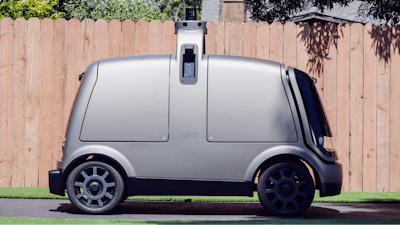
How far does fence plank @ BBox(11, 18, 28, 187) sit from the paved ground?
0.81m

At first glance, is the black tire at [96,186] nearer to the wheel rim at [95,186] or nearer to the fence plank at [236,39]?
the wheel rim at [95,186]

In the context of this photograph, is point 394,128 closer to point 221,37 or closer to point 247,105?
point 221,37

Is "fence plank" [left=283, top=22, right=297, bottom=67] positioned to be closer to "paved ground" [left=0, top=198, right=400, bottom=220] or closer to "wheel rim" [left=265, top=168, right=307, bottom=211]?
"paved ground" [left=0, top=198, right=400, bottom=220]

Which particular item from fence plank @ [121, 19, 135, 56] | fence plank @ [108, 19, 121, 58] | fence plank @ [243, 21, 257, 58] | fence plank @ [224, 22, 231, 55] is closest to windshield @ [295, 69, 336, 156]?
fence plank @ [243, 21, 257, 58]

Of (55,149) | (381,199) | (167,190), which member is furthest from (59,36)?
(381,199)

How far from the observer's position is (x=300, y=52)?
7.19 m

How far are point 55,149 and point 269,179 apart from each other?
343 centimetres

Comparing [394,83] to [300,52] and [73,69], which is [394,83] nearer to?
[300,52]

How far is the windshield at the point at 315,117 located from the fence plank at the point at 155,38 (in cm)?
248

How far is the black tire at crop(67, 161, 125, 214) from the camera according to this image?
531cm

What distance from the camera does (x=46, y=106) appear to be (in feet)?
23.3

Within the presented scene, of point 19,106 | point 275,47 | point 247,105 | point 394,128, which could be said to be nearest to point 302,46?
point 275,47

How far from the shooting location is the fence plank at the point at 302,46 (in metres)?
7.18

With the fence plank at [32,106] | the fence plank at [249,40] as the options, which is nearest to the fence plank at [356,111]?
the fence plank at [249,40]
